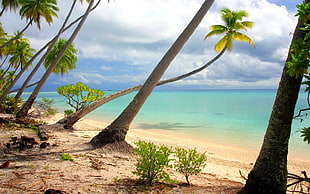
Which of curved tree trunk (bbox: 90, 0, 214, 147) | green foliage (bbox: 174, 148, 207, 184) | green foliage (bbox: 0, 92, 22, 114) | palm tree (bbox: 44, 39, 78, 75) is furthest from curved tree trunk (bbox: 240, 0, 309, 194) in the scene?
palm tree (bbox: 44, 39, 78, 75)

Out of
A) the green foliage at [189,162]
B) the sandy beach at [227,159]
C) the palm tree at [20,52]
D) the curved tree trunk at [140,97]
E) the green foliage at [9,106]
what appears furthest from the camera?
the palm tree at [20,52]

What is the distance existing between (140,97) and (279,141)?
3971 mm

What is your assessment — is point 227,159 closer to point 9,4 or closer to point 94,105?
point 94,105

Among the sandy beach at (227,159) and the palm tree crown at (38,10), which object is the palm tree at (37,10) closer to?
the palm tree crown at (38,10)

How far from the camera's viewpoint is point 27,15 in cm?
1752

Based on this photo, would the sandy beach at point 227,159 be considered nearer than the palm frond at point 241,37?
Yes

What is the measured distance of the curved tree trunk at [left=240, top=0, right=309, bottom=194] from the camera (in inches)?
142

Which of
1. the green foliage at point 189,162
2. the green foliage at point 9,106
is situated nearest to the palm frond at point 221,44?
the green foliage at point 189,162

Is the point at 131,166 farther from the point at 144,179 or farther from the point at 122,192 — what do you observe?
the point at 122,192

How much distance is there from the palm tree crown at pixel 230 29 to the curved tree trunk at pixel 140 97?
738 cm

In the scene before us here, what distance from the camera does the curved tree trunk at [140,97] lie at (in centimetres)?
677

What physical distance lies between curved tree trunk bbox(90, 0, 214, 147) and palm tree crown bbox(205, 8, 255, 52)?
24.2ft

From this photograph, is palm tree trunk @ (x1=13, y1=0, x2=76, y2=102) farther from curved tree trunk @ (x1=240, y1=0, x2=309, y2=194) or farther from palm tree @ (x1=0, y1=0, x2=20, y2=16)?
curved tree trunk @ (x1=240, y1=0, x2=309, y2=194)

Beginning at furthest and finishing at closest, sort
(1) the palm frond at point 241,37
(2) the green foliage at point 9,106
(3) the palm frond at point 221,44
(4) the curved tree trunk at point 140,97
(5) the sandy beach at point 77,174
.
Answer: (2) the green foliage at point 9,106
(3) the palm frond at point 221,44
(1) the palm frond at point 241,37
(4) the curved tree trunk at point 140,97
(5) the sandy beach at point 77,174
